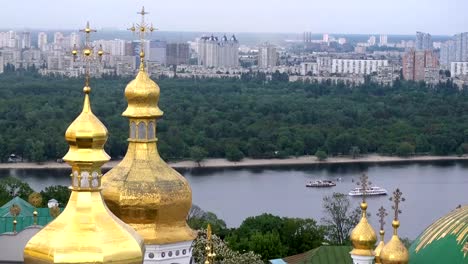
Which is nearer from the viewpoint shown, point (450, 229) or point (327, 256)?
point (450, 229)

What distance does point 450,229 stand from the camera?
6488 millimetres

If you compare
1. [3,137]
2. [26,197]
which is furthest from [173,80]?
[26,197]

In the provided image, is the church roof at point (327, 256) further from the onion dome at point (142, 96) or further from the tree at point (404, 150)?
the tree at point (404, 150)

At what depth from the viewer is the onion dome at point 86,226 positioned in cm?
513

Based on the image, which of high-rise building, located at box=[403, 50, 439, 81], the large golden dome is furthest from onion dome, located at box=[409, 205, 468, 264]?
high-rise building, located at box=[403, 50, 439, 81]

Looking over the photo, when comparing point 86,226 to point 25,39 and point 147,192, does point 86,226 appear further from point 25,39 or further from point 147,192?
point 25,39

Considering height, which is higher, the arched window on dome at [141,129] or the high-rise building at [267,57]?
the arched window on dome at [141,129]

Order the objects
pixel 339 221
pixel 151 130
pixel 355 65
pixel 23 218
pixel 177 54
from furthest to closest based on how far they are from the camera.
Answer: pixel 355 65, pixel 177 54, pixel 339 221, pixel 23 218, pixel 151 130

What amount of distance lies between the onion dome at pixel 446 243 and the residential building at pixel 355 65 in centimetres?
6294

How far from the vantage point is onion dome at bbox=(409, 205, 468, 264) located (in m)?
6.39

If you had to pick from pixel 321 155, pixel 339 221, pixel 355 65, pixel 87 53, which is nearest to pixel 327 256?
pixel 339 221

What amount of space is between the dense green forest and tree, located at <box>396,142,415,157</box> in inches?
0.9

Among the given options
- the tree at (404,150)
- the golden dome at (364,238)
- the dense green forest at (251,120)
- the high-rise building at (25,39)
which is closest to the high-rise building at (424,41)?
the high-rise building at (25,39)

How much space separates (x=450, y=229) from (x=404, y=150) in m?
25.8
